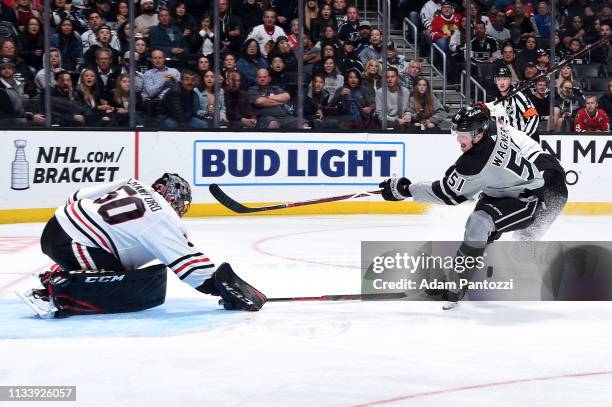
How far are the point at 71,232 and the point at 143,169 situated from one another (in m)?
5.22

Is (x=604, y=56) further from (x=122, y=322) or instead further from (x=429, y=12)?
(x=122, y=322)

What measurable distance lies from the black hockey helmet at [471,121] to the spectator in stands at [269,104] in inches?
211

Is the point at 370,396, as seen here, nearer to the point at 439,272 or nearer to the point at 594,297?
the point at 439,272

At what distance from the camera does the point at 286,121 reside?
10.3 meters

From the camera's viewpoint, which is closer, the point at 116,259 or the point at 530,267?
the point at 116,259

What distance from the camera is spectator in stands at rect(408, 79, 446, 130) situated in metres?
10.6

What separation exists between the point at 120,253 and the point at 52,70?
5.16 meters

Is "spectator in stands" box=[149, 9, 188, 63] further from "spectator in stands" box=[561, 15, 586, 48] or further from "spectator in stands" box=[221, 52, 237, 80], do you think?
"spectator in stands" box=[561, 15, 586, 48]

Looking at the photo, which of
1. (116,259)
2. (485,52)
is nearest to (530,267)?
(116,259)

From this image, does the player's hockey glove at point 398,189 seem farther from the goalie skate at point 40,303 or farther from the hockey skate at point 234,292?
the goalie skate at point 40,303

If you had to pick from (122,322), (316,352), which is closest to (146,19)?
(122,322)

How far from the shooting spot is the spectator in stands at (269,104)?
10.2 m

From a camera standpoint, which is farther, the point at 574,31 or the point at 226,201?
the point at 574,31

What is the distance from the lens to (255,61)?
10.2 meters
